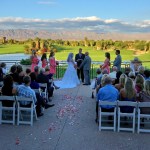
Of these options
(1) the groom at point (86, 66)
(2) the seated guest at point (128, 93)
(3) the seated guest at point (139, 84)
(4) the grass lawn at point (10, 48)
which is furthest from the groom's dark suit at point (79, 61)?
(4) the grass lawn at point (10, 48)

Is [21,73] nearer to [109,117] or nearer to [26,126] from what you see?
[26,126]

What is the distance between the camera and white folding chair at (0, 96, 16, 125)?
27.1ft

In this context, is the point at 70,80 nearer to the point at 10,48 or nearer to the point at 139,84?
the point at 139,84

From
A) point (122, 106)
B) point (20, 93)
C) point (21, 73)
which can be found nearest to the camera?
point (122, 106)

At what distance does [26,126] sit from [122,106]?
7.96 feet

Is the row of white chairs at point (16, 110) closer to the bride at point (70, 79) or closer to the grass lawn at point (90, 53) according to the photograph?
the bride at point (70, 79)

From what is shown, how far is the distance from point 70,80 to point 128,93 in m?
8.59

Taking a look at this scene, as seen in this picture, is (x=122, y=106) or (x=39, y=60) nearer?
(x=122, y=106)

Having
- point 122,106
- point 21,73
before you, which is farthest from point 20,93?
point 122,106

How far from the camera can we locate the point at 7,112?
889 cm

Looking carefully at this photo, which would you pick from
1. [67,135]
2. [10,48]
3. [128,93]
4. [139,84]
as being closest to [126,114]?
[128,93]

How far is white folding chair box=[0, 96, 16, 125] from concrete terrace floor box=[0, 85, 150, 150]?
245 millimetres

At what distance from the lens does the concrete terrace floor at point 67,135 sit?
665cm

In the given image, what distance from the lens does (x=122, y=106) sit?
26.1ft
